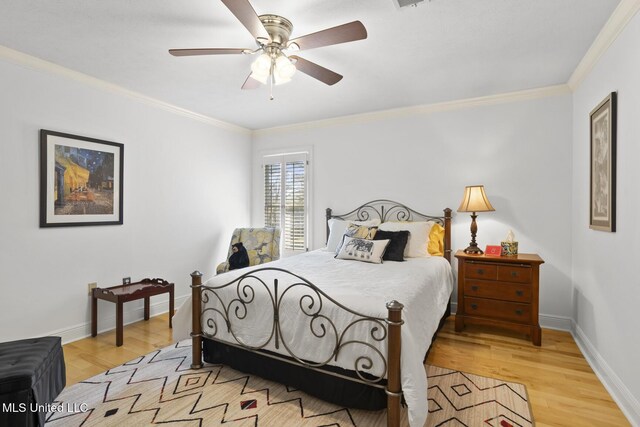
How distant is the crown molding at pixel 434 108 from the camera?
11.4 ft

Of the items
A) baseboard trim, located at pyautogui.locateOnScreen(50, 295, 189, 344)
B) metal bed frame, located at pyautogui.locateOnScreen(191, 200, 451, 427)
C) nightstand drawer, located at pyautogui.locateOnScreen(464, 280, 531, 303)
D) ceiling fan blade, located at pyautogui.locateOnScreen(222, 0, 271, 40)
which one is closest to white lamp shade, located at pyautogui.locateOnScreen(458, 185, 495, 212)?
nightstand drawer, located at pyautogui.locateOnScreen(464, 280, 531, 303)

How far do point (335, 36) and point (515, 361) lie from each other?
9.51 feet

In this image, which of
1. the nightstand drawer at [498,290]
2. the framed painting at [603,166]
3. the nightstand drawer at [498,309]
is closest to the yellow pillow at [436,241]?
the nightstand drawer at [498,290]

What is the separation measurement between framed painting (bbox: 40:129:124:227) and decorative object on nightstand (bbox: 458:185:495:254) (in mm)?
3743

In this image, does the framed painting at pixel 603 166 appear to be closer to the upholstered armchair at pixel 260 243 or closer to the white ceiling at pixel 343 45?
the white ceiling at pixel 343 45

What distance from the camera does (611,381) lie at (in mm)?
2297

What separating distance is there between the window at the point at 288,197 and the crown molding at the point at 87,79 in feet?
3.82

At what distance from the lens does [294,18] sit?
2242mm

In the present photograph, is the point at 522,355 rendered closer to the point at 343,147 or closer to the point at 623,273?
the point at 623,273

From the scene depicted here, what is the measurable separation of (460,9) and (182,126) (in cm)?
346

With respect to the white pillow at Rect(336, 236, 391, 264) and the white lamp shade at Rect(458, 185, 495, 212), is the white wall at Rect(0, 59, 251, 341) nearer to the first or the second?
the white pillow at Rect(336, 236, 391, 264)

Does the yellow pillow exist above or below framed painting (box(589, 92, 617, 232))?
below

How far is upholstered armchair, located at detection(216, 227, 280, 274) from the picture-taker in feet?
14.5

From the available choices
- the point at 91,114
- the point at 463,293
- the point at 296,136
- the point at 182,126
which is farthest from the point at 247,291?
the point at 296,136
